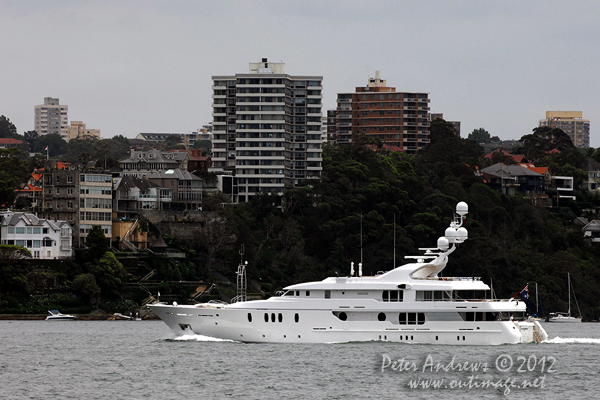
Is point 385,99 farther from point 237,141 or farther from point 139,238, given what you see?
point 139,238

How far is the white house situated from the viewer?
3723 inches

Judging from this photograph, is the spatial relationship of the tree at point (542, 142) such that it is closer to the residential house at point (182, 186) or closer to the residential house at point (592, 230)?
the residential house at point (592, 230)

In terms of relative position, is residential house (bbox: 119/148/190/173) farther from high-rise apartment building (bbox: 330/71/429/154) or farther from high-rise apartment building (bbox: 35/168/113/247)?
high-rise apartment building (bbox: 330/71/429/154)

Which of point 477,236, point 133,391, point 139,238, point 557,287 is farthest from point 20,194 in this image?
point 133,391

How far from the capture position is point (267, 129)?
393 feet

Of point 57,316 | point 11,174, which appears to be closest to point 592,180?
point 11,174

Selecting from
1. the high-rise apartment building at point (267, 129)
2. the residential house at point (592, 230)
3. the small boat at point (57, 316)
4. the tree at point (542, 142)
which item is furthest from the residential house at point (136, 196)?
the tree at point (542, 142)

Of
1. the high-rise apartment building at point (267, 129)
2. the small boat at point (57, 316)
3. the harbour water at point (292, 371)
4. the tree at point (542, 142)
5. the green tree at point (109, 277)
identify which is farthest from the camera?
the tree at point (542, 142)

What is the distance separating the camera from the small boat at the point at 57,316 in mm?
85875

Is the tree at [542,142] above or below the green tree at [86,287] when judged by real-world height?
above

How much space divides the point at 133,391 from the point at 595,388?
18543mm

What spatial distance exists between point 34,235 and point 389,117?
94616 mm

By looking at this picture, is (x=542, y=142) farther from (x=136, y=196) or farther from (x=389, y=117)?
(x=136, y=196)

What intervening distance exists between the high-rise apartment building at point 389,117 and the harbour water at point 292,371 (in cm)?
12182
